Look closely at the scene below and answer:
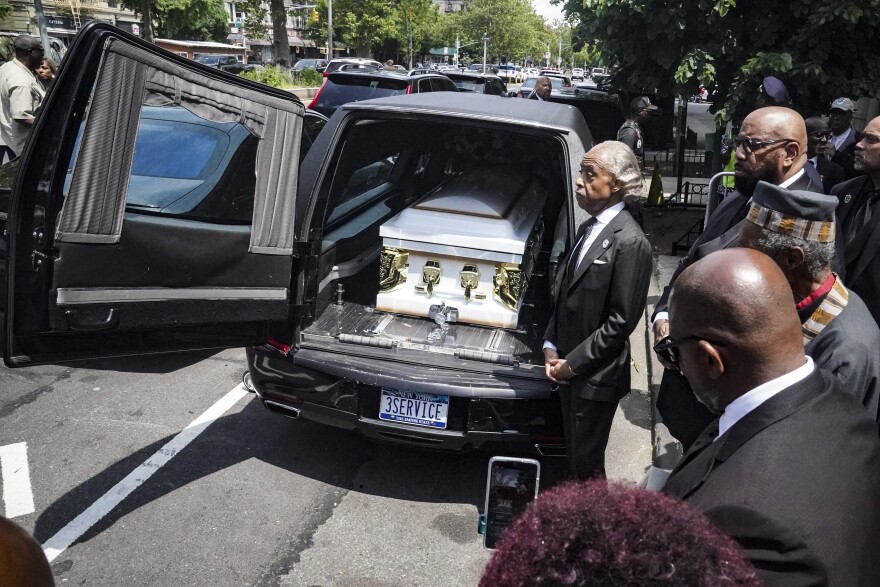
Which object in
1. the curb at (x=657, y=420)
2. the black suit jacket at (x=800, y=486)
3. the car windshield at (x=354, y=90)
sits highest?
the car windshield at (x=354, y=90)

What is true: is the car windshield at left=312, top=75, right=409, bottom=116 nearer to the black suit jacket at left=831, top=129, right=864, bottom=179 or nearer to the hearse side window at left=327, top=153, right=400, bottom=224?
the hearse side window at left=327, top=153, right=400, bottom=224

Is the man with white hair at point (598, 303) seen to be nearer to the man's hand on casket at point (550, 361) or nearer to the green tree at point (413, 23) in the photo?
the man's hand on casket at point (550, 361)

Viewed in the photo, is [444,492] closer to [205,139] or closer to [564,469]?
[564,469]

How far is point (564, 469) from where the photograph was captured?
427cm

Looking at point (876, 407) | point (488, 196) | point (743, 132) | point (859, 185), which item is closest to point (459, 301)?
point (488, 196)

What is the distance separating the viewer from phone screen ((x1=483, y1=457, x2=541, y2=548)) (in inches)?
111

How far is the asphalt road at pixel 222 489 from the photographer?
3338 millimetres

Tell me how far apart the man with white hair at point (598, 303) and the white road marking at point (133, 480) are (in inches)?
88.9

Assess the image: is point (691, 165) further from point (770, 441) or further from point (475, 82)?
point (770, 441)

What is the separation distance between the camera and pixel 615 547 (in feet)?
3.21

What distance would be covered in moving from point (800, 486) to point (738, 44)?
26.2ft

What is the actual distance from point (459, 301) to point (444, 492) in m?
1.10

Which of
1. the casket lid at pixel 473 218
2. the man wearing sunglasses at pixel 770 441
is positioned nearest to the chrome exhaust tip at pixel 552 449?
the casket lid at pixel 473 218

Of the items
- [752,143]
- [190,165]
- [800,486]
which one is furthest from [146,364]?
[800,486]
